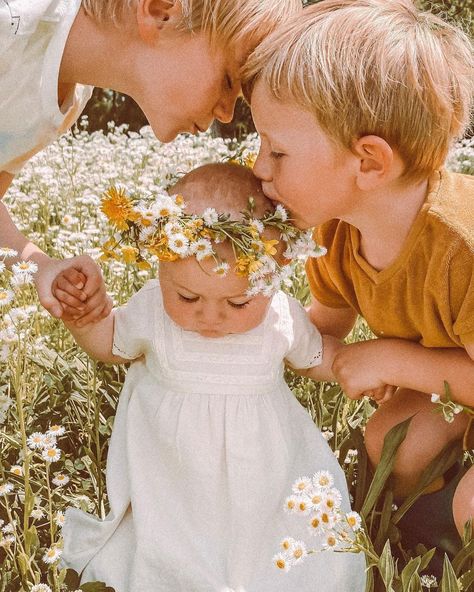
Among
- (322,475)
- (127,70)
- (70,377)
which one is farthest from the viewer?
(70,377)

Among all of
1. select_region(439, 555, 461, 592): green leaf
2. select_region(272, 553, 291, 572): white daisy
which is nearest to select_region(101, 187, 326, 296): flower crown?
select_region(272, 553, 291, 572): white daisy

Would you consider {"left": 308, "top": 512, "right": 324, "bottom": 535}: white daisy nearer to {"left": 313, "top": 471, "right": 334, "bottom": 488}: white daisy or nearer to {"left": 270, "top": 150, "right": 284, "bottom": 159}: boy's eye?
{"left": 313, "top": 471, "right": 334, "bottom": 488}: white daisy

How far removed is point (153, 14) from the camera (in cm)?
193

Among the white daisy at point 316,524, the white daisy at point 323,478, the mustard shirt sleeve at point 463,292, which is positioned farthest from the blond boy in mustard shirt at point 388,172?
the white daisy at point 316,524

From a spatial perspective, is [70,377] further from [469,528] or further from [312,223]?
[469,528]

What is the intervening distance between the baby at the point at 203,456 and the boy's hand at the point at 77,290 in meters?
0.02

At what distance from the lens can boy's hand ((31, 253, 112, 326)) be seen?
182cm

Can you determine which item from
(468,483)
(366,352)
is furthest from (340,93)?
(468,483)

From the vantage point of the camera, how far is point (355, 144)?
1668 millimetres

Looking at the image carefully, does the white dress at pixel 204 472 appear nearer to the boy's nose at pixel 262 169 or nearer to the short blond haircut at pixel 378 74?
the boy's nose at pixel 262 169

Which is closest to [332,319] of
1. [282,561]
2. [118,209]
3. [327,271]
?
[327,271]

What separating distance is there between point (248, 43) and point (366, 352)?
76cm

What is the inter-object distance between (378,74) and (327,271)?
58 cm

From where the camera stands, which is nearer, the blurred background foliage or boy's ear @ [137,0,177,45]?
boy's ear @ [137,0,177,45]
